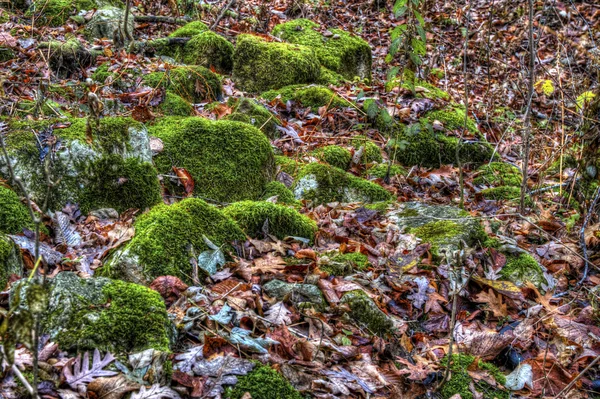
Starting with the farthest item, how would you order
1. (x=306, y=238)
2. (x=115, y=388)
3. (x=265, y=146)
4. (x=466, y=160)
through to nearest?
(x=466, y=160), (x=265, y=146), (x=306, y=238), (x=115, y=388)

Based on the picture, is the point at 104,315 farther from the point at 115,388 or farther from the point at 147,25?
the point at 147,25

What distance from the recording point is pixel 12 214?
11.5 feet

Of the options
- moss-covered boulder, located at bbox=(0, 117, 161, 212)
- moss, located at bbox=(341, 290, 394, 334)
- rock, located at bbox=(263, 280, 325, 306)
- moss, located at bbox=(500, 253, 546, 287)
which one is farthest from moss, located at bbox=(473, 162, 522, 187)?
moss-covered boulder, located at bbox=(0, 117, 161, 212)

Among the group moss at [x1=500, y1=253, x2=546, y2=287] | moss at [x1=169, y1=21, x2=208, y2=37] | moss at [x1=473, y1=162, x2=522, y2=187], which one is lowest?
moss at [x1=473, y1=162, x2=522, y2=187]

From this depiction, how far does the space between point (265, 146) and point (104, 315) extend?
2966 mm

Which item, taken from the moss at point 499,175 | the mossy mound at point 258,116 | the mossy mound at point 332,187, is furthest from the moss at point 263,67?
the moss at point 499,175

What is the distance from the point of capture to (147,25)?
28.2 ft

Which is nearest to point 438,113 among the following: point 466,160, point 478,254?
point 466,160

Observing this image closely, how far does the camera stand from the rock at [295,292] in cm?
331

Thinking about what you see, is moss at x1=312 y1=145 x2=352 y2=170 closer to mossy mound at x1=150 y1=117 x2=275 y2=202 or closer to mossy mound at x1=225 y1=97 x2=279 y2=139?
mossy mound at x1=225 y1=97 x2=279 y2=139

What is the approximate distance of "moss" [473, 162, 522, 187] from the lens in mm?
6293

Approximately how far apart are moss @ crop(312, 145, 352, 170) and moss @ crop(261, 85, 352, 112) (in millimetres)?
Answer: 1144

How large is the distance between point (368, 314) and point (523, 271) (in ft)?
5.06

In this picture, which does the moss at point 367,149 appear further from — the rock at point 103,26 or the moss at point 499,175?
the rock at point 103,26
